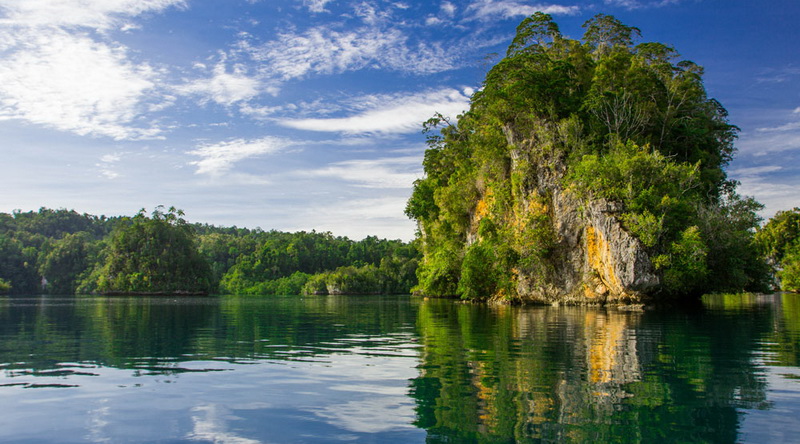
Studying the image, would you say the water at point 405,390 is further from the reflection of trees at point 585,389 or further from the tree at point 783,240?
the tree at point 783,240

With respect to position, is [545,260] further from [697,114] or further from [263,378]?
[263,378]

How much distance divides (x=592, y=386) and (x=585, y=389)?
1.02 feet

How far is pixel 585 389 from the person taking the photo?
852cm

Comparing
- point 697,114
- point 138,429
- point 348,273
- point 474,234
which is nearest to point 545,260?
point 474,234

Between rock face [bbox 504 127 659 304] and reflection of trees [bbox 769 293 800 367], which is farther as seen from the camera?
rock face [bbox 504 127 659 304]

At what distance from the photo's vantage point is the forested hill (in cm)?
11175

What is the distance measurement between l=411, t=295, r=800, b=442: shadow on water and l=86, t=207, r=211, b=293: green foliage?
110 meters

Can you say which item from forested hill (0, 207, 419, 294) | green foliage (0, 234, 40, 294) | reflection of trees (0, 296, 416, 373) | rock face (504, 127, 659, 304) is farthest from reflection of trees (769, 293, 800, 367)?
green foliage (0, 234, 40, 294)

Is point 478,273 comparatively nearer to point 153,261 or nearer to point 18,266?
point 153,261

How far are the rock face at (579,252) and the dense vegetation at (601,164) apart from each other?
10.2 inches

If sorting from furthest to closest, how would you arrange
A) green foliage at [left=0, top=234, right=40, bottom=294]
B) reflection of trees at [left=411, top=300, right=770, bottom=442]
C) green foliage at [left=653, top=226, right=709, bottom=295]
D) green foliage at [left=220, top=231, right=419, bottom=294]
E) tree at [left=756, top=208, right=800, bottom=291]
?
green foliage at [left=220, top=231, right=419, bottom=294]
green foliage at [left=0, top=234, right=40, bottom=294]
tree at [left=756, top=208, right=800, bottom=291]
green foliage at [left=653, top=226, right=709, bottom=295]
reflection of trees at [left=411, top=300, right=770, bottom=442]

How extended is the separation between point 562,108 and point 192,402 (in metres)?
41.3

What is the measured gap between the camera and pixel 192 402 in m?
8.03

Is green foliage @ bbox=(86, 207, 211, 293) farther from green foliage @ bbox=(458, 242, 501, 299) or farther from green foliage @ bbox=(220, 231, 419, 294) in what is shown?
green foliage @ bbox=(458, 242, 501, 299)
